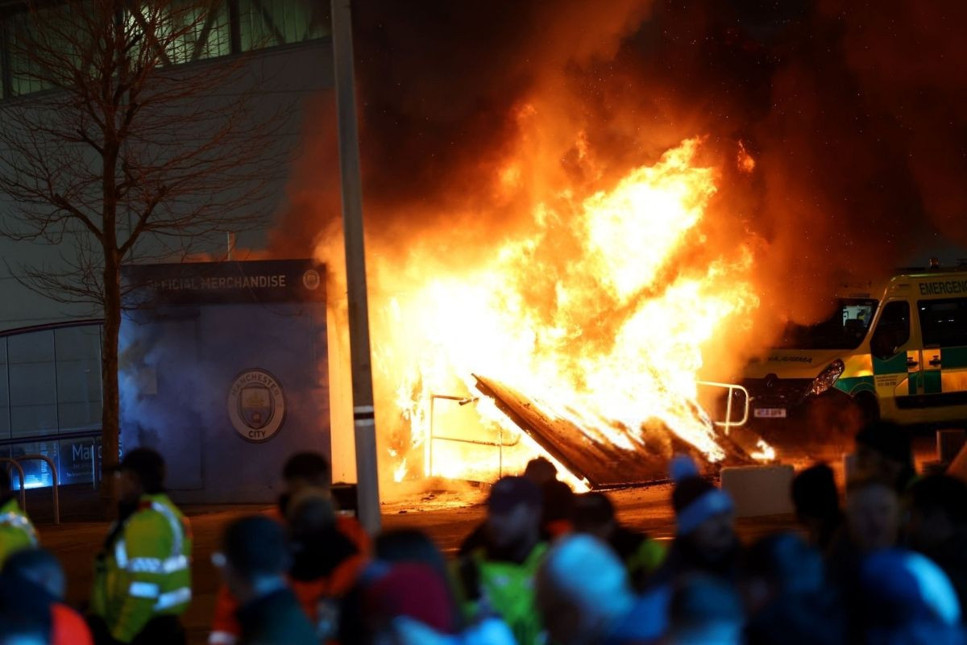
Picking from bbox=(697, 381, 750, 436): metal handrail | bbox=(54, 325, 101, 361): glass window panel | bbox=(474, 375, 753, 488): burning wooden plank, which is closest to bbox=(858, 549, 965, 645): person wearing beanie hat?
bbox=(474, 375, 753, 488): burning wooden plank

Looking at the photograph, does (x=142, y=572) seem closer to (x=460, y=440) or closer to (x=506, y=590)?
(x=506, y=590)

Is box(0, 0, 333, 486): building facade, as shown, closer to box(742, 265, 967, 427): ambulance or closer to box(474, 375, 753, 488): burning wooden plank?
box(474, 375, 753, 488): burning wooden plank

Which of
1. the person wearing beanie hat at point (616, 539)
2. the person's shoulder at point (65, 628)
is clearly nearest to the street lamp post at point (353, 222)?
the person wearing beanie hat at point (616, 539)

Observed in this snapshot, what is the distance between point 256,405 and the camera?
50.1 ft

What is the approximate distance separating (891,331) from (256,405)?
9.24m

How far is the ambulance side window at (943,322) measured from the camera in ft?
58.6

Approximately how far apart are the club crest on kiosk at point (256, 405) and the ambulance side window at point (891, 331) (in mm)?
8556

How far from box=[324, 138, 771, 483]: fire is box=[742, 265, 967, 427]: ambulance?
0.88m

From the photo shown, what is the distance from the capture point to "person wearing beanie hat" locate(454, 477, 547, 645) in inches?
161

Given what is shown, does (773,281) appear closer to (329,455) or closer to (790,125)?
(790,125)

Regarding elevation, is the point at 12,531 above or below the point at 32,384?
below

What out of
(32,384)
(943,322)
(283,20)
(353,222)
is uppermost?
(283,20)

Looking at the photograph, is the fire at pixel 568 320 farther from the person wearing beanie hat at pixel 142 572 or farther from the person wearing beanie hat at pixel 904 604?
the person wearing beanie hat at pixel 904 604

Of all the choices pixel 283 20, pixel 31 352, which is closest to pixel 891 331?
pixel 283 20
